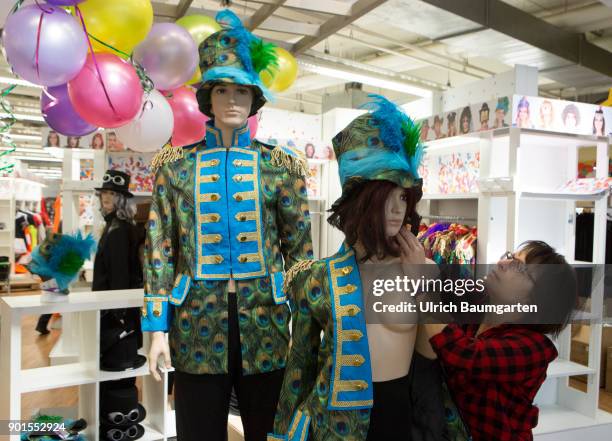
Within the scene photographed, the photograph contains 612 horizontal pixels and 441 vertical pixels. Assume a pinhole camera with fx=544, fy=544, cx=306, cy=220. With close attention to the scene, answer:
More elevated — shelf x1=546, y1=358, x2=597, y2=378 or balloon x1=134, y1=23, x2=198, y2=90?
balloon x1=134, y1=23, x2=198, y2=90

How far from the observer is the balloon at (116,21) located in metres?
2.46

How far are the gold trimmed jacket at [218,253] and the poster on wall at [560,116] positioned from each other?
7.33 feet

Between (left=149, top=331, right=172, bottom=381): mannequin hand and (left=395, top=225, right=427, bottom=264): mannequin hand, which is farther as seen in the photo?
(left=149, top=331, right=172, bottom=381): mannequin hand

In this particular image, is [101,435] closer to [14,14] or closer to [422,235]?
[14,14]

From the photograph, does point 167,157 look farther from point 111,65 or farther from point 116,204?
point 116,204

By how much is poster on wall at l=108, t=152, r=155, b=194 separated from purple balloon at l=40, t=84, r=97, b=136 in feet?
8.43

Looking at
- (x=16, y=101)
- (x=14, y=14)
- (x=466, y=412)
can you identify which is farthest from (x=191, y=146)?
(x=16, y=101)

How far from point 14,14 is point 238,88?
114 cm

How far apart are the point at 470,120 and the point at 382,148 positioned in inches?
108

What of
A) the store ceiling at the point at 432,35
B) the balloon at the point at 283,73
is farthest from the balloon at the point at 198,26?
the store ceiling at the point at 432,35

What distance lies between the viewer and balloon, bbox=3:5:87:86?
215 centimetres

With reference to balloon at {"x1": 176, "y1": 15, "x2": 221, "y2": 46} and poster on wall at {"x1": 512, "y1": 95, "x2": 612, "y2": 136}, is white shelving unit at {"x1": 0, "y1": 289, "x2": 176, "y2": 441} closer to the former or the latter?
balloon at {"x1": 176, "y1": 15, "x2": 221, "y2": 46}

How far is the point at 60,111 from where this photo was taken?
2.78 m

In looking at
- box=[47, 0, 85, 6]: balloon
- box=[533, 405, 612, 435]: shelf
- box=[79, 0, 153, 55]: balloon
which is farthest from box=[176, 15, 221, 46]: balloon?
box=[533, 405, 612, 435]: shelf
